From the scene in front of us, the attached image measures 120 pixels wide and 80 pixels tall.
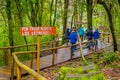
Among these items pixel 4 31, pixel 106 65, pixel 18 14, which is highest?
pixel 18 14

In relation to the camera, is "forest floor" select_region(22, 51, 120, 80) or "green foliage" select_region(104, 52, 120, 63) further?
"green foliage" select_region(104, 52, 120, 63)

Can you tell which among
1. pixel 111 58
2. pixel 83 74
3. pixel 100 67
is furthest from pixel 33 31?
pixel 111 58

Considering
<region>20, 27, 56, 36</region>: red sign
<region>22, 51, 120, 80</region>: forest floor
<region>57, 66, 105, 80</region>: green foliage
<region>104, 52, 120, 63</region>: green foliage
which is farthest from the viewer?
<region>104, 52, 120, 63</region>: green foliage

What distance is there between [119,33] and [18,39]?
38.1 feet

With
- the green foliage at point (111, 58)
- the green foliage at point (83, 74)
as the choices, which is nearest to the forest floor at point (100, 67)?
the green foliage at point (111, 58)

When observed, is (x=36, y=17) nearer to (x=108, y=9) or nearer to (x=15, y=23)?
(x=15, y=23)

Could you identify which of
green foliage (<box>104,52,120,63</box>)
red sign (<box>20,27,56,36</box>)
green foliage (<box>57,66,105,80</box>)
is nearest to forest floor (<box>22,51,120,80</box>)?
green foliage (<box>104,52,120,63</box>)

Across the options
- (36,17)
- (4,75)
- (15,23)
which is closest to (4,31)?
(15,23)

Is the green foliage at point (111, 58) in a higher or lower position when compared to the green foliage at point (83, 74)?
lower

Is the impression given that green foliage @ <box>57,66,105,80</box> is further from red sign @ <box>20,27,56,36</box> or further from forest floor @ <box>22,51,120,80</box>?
forest floor @ <box>22,51,120,80</box>

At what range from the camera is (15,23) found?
19.5 meters

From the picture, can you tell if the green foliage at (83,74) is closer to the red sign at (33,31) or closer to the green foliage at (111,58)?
the red sign at (33,31)

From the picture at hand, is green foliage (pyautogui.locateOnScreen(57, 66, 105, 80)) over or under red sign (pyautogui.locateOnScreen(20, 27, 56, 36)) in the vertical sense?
under

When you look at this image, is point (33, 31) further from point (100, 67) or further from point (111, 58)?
point (111, 58)
